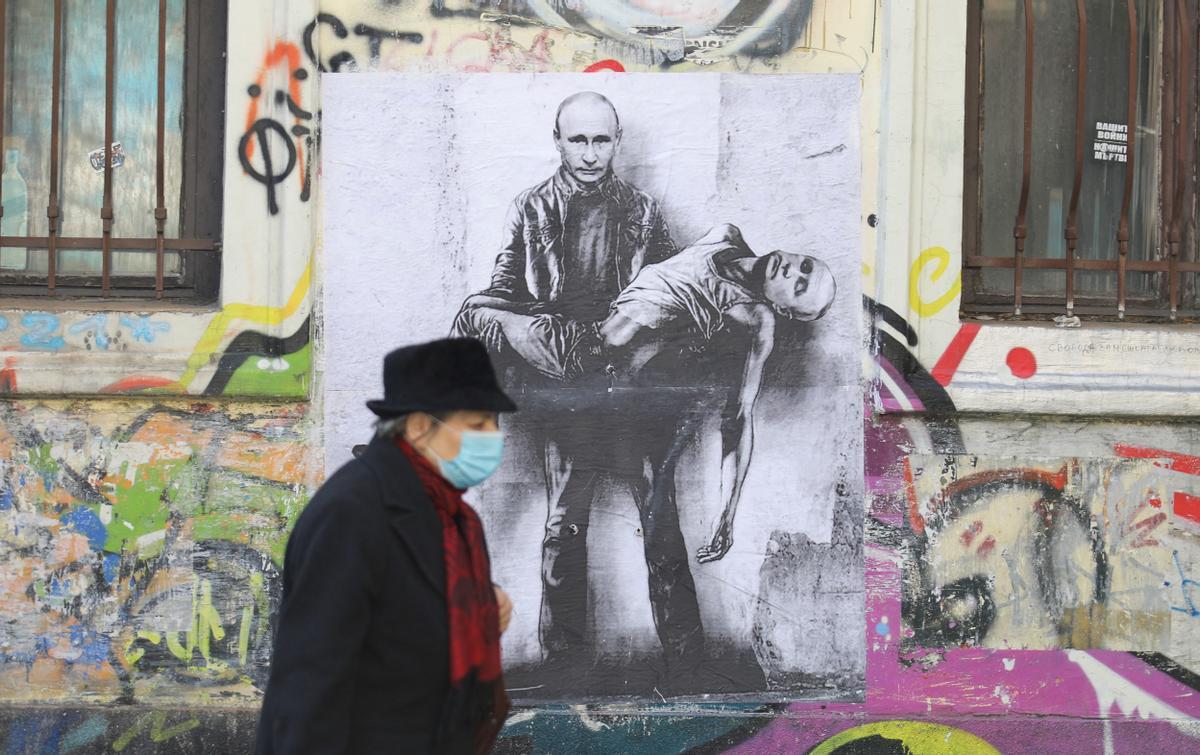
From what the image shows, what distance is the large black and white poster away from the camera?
4.54m

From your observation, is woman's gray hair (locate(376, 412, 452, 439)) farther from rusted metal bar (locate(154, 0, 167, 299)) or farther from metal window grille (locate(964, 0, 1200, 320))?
metal window grille (locate(964, 0, 1200, 320))

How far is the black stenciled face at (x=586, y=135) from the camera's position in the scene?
4.60 meters

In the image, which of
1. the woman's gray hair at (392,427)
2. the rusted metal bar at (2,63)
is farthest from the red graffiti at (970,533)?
the rusted metal bar at (2,63)

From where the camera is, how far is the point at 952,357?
4586 millimetres

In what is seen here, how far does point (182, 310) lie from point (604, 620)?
1.96 metres

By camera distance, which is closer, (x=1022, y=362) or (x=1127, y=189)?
(x=1022, y=362)

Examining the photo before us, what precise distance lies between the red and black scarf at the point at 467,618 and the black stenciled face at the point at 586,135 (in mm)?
2196

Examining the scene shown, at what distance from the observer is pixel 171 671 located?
447cm

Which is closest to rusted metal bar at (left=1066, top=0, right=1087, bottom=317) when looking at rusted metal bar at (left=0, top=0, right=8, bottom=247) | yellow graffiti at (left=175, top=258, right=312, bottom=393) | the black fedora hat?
yellow graffiti at (left=175, top=258, right=312, bottom=393)

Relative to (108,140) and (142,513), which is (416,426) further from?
(108,140)

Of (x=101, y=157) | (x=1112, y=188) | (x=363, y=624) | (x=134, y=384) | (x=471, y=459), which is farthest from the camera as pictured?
(x=1112, y=188)

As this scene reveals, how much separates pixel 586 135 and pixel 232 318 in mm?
1492

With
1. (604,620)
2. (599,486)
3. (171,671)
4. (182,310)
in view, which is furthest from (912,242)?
(171,671)

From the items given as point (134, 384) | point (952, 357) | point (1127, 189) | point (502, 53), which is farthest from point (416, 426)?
point (1127, 189)
